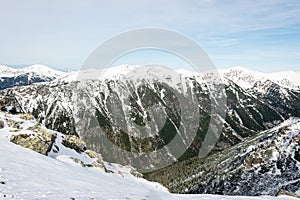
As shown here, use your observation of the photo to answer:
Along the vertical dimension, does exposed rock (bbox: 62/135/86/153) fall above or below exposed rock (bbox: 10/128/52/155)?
below

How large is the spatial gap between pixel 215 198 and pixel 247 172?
15930cm

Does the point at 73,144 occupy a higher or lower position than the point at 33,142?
lower

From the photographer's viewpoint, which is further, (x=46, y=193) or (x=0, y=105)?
(x=0, y=105)

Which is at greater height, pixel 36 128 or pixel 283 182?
pixel 36 128

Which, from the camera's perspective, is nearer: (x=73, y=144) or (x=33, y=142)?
(x=33, y=142)

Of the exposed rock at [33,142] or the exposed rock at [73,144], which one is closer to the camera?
the exposed rock at [33,142]

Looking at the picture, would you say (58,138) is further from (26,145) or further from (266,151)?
(266,151)

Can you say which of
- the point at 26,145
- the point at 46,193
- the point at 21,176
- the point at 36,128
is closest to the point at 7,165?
the point at 21,176

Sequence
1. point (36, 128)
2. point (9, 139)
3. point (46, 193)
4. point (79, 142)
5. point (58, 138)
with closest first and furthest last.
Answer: point (46, 193)
point (9, 139)
point (36, 128)
point (58, 138)
point (79, 142)

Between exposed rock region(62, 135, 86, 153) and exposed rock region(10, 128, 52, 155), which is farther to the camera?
exposed rock region(62, 135, 86, 153)

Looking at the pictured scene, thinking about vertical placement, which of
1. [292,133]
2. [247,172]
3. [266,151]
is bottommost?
[247,172]

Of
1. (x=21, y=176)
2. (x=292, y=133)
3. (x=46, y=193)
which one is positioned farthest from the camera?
(x=292, y=133)

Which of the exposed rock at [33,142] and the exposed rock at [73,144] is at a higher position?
the exposed rock at [33,142]

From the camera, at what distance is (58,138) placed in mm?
66438
